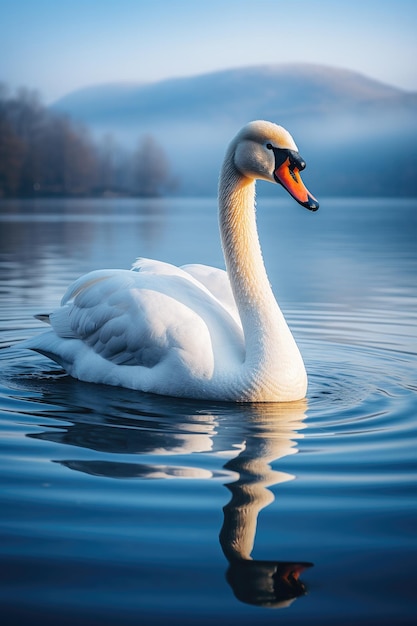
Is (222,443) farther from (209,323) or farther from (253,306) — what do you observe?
(253,306)

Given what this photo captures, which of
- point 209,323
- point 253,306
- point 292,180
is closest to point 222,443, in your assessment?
point 209,323

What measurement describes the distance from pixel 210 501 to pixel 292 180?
9.77ft

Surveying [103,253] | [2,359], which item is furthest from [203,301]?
[103,253]

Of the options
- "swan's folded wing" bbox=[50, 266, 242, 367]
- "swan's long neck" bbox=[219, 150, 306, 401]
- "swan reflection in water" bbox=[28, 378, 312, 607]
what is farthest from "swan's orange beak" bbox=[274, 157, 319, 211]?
"swan reflection in water" bbox=[28, 378, 312, 607]

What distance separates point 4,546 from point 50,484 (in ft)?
2.57

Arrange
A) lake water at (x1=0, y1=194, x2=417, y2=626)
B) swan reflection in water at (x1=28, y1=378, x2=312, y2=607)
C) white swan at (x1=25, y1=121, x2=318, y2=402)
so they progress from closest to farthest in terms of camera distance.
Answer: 1. lake water at (x1=0, y1=194, x2=417, y2=626)
2. swan reflection in water at (x1=28, y1=378, x2=312, y2=607)
3. white swan at (x1=25, y1=121, x2=318, y2=402)

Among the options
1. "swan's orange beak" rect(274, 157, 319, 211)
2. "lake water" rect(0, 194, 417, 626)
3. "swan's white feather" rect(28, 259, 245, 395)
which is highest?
"swan's orange beak" rect(274, 157, 319, 211)

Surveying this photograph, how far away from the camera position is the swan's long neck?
6430mm

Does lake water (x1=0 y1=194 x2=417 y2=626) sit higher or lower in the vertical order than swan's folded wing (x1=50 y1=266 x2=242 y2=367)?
lower

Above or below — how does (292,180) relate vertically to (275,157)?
below

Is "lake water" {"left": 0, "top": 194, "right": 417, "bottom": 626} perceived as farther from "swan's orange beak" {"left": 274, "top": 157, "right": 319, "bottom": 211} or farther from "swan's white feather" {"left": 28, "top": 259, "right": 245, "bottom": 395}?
"swan's orange beak" {"left": 274, "top": 157, "right": 319, "bottom": 211}

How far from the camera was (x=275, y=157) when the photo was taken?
665 centimetres

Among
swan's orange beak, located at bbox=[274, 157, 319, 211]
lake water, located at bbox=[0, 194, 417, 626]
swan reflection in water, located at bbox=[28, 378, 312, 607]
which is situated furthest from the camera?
swan's orange beak, located at bbox=[274, 157, 319, 211]

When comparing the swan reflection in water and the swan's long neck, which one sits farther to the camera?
the swan's long neck
